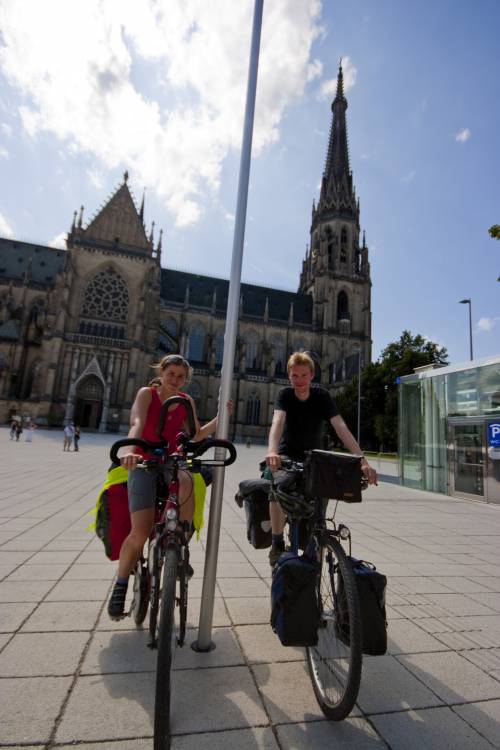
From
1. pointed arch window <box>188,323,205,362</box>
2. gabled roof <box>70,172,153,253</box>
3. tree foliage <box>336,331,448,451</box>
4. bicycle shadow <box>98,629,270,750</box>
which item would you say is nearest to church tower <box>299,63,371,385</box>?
tree foliage <box>336,331,448,451</box>

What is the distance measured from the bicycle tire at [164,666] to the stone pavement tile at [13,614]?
1.54 metres

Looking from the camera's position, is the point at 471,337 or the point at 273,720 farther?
the point at 471,337

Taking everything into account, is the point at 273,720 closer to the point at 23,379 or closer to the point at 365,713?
the point at 365,713

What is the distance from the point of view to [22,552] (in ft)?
14.0

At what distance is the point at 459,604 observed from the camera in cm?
357

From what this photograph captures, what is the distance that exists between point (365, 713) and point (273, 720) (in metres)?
0.49

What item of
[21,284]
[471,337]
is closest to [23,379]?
[21,284]

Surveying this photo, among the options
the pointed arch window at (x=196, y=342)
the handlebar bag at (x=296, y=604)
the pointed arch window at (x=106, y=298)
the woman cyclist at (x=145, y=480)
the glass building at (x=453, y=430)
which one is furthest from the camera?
the pointed arch window at (x=196, y=342)

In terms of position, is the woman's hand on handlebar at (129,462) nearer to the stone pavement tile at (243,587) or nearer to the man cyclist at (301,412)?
the man cyclist at (301,412)

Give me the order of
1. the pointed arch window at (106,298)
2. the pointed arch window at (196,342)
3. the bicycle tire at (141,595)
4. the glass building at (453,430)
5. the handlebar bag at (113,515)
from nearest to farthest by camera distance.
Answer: the bicycle tire at (141,595)
the handlebar bag at (113,515)
the glass building at (453,430)
the pointed arch window at (106,298)
the pointed arch window at (196,342)

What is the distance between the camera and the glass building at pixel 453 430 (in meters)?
10.8

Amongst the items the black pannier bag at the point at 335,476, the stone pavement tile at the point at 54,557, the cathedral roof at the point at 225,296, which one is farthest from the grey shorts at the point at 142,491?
the cathedral roof at the point at 225,296

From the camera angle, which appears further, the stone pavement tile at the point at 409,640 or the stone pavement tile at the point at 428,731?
the stone pavement tile at the point at 409,640

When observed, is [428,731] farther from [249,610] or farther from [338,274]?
[338,274]
